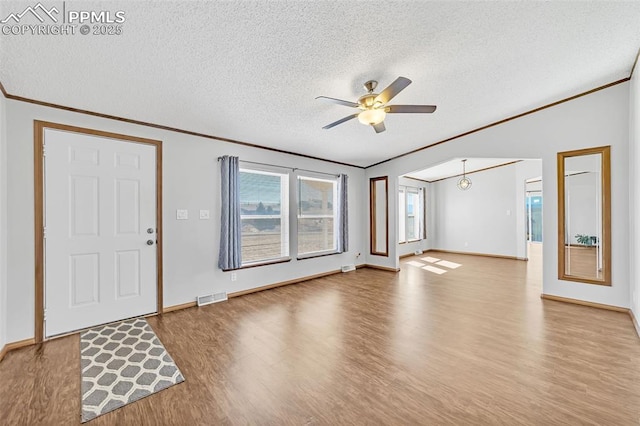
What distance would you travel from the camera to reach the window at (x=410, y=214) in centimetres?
800

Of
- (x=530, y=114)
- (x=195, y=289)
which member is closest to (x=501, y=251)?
(x=530, y=114)

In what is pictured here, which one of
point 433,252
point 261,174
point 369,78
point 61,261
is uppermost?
point 369,78

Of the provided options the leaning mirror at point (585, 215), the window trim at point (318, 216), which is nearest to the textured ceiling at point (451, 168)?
the window trim at point (318, 216)

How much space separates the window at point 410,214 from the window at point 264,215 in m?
4.18

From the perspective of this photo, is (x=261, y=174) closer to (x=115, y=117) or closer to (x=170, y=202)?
(x=170, y=202)

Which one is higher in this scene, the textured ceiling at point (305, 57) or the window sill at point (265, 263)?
the textured ceiling at point (305, 57)

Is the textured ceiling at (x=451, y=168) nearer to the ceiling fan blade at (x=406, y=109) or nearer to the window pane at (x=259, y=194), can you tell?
the window pane at (x=259, y=194)

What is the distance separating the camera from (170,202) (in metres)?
3.54

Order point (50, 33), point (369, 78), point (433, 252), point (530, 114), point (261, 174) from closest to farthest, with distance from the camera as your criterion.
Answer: point (50, 33)
point (369, 78)
point (530, 114)
point (261, 174)
point (433, 252)

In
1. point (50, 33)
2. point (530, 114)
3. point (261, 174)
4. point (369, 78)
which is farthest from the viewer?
point (261, 174)

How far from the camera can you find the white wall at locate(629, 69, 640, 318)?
2.90m

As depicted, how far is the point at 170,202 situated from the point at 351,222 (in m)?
3.84

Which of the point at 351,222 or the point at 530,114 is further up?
the point at 530,114

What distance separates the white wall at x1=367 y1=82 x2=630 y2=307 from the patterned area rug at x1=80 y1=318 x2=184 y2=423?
201 inches
